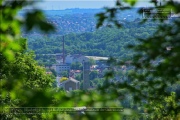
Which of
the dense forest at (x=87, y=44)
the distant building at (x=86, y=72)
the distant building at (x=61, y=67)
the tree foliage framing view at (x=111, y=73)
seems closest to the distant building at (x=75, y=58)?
the distant building at (x=86, y=72)

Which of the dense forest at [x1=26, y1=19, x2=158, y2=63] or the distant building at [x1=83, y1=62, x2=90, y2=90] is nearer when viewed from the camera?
the distant building at [x1=83, y1=62, x2=90, y2=90]

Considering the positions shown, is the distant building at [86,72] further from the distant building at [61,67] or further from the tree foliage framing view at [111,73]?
the tree foliage framing view at [111,73]

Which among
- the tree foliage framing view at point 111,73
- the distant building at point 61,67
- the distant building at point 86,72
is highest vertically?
the tree foliage framing view at point 111,73

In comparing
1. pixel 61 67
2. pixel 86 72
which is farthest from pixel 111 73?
pixel 61 67

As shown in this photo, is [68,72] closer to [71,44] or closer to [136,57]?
[71,44]

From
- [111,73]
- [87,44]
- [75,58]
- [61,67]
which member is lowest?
[61,67]

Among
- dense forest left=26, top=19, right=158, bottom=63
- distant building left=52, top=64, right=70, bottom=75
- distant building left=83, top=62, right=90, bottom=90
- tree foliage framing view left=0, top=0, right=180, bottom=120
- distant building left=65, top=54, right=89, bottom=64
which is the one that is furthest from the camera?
distant building left=52, top=64, right=70, bottom=75

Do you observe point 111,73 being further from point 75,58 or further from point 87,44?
point 87,44

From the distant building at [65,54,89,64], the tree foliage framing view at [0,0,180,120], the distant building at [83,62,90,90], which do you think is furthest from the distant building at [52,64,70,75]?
the tree foliage framing view at [0,0,180,120]

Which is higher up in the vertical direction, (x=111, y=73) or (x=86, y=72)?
(x=111, y=73)

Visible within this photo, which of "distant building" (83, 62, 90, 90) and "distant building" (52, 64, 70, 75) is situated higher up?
"distant building" (83, 62, 90, 90)

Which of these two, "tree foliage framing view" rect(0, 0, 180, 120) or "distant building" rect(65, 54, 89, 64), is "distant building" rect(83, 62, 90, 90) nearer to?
"distant building" rect(65, 54, 89, 64)

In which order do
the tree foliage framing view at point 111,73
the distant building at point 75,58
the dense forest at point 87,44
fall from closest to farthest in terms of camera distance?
the tree foliage framing view at point 111,73
the dense forest at point 87,44
the distant building at point 75,58
